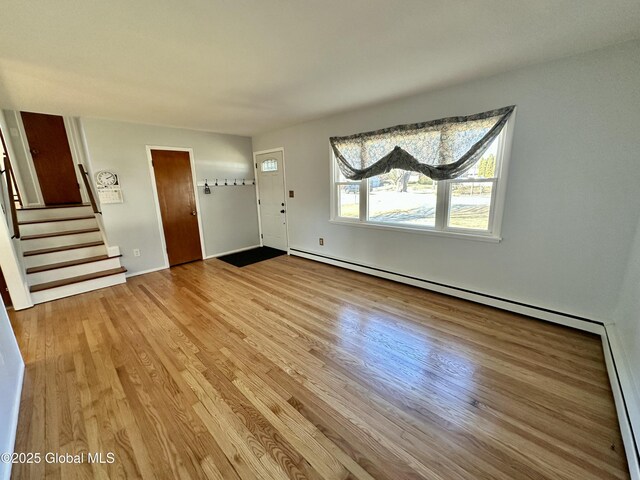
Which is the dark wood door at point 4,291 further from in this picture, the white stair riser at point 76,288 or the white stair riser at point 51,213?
the white stair riser at point 51,213

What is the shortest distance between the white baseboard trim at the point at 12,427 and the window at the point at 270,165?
4.14 metres

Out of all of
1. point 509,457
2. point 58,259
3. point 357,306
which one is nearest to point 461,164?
point 357,306

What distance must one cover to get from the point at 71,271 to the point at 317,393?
158 inches

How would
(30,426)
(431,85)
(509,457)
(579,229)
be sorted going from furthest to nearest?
(431,85)
(579,229)
(30,426)
(509,457)

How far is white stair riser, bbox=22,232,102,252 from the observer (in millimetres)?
3573

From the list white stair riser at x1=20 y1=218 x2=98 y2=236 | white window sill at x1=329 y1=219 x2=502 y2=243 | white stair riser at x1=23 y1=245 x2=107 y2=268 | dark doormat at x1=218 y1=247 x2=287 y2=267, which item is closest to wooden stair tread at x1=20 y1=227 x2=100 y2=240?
white stair riser at x1=20 y1=218 x2=98 y2=236

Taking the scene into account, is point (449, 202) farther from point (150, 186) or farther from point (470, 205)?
point (150, 186)

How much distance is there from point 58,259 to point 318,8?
4.68 metres

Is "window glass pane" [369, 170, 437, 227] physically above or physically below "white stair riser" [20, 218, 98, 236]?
above

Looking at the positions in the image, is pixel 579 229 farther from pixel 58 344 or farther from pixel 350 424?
pixel 58 344

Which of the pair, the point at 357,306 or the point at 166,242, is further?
the point at 166,242

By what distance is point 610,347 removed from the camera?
1.91 meters

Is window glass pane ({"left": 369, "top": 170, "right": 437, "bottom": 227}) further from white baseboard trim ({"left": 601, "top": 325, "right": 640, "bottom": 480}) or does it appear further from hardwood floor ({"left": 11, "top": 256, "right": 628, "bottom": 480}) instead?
white baseboard trim ({"left": 601, "top": 325, "right": 640, "bottom": 480})

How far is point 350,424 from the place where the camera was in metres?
1.50
